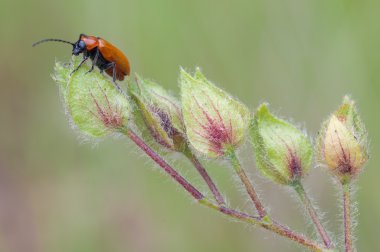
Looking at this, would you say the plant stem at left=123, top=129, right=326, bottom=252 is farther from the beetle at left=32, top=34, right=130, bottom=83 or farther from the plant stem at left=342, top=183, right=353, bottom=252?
the beetle at left=32, top=34, right=130, bottom=83

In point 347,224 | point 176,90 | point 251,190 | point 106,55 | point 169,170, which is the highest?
point 176,90

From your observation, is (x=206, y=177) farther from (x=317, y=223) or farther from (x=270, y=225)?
(x=317, y=223)

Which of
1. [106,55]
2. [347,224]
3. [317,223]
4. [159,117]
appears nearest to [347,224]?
[347,224]

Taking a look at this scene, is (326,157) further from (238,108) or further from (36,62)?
(36,62)

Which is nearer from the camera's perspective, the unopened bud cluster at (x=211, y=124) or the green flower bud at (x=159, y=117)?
the unopened bud cluster at (x=211, y=124)

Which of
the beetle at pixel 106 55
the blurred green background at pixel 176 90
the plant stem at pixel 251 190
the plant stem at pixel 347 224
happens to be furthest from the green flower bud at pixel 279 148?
the blurred green background at pixel 176 90

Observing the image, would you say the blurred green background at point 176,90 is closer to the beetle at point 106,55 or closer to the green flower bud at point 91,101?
the beetle at point 106,55

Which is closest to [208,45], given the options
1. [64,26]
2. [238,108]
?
[64,26]
